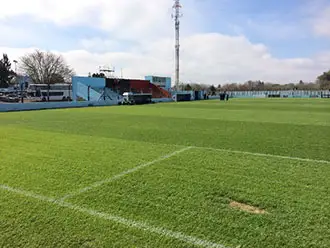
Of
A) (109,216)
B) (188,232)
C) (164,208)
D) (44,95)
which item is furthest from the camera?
(44,95)

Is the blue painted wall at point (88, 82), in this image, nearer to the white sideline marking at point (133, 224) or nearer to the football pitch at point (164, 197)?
the football pitch at point (164, 197)

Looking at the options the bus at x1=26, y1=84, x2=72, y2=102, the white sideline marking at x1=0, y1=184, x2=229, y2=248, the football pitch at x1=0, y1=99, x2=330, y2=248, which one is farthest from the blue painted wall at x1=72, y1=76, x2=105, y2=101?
the white sideline marking at x1=0, y1=184, x2=229, y2=248

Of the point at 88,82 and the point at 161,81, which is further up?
the point at 161,81

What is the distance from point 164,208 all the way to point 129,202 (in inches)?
18.7

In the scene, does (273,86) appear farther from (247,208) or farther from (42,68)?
(247,208)

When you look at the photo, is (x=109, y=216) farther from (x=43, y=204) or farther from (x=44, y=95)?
(x=44, y=95)

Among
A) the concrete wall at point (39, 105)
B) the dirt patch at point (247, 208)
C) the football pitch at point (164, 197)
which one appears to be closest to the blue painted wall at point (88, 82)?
the concrete wall at point (39, 105)

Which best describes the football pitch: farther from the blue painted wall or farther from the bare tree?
the bare tree

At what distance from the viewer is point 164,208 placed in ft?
10.5

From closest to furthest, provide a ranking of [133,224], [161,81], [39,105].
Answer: [133,224], [39,105], [161,81]

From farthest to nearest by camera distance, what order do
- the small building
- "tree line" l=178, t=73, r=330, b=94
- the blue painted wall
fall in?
"tree line" l=178, t=73, r=330, b=94
the small building
the blue painted wall

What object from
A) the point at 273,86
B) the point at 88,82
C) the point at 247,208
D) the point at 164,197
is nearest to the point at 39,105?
the point at 88,82

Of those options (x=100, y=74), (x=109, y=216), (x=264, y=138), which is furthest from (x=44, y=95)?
(x=109, y=216)

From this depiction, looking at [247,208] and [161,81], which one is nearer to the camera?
[247,208]
